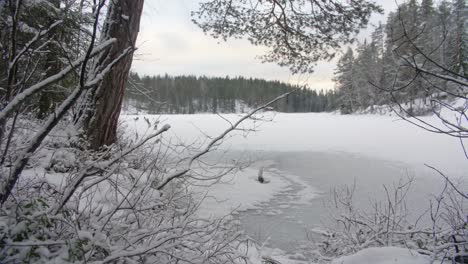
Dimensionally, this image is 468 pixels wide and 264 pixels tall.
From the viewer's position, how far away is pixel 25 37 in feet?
15.9

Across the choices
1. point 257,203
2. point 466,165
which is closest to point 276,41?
point 257,203

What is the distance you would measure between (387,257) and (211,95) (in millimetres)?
26701

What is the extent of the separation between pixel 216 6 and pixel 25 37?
3.46m

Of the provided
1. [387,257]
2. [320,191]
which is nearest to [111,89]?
[387,257]

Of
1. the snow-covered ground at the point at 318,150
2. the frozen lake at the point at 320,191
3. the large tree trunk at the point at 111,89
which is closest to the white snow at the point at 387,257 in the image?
the snow-covered ground at the point at 318,150

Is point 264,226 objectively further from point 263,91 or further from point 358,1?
point 358,1

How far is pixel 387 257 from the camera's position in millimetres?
2643

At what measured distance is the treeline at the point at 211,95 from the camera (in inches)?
135

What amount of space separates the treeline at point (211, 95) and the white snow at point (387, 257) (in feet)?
5.20

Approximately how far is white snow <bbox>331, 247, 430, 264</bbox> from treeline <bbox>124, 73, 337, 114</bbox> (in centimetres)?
158

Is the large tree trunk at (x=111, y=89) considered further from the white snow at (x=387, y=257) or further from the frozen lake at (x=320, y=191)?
the white snow at (x=387, y=257)

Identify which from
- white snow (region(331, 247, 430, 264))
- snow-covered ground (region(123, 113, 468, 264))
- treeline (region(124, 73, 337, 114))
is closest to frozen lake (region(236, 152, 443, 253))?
snow-covered ground (region(123, 113, 468, 264))

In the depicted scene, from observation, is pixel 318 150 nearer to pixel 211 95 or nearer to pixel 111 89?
pixel 111 89

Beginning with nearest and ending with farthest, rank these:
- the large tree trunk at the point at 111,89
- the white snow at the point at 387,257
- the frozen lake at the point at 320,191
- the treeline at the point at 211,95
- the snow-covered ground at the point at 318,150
Result: the white snow at the point at 387,257
the snow-covered ground at the point at 318,150
the treeline at the point at 211,95
the large tree trunk at the point at 111,89
the frozen lake at the point at 320,191
